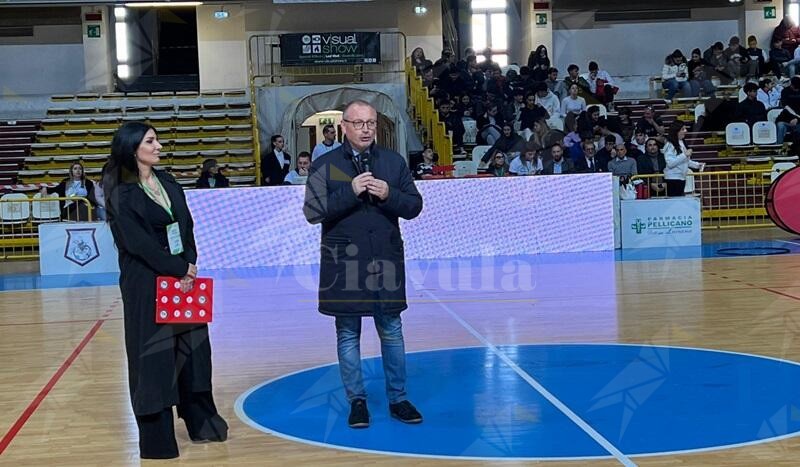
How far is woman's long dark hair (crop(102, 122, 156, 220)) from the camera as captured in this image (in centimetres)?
543

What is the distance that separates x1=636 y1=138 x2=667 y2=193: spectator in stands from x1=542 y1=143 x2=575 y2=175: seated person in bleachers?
6.86 feet

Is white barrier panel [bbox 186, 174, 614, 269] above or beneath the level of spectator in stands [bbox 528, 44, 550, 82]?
beneath

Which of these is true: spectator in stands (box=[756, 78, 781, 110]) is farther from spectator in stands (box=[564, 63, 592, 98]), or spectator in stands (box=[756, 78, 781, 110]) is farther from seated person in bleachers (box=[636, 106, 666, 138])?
spectator in stands (box=[564, 63, 592, 98])

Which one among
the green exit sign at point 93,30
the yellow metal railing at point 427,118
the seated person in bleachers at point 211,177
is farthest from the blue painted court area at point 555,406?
the green exit sign at point 93,30

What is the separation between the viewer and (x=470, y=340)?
8.93 metres

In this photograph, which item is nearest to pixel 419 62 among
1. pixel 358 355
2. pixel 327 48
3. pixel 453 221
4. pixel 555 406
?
pixel 327 48

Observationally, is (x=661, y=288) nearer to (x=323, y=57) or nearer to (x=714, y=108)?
(x=714, y=108)

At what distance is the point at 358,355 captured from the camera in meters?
6.00

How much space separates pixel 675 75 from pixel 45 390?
22629 millimetres

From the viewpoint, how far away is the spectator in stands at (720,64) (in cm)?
2709

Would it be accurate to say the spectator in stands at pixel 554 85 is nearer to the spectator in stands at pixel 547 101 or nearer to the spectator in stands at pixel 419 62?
the spectator in stands at pixel 547 101

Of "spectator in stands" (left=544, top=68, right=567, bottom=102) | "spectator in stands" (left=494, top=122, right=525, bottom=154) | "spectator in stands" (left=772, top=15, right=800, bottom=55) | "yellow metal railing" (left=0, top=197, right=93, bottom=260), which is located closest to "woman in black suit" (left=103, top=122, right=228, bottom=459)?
"yellow metal railing" (left=0, top=197, right=93, bottom=260)

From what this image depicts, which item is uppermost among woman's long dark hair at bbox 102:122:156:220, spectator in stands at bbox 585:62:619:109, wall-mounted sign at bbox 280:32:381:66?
wall-mounted sign at bbox 280:32:381:66

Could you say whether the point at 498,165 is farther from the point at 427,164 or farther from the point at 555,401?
the point at 555,401
